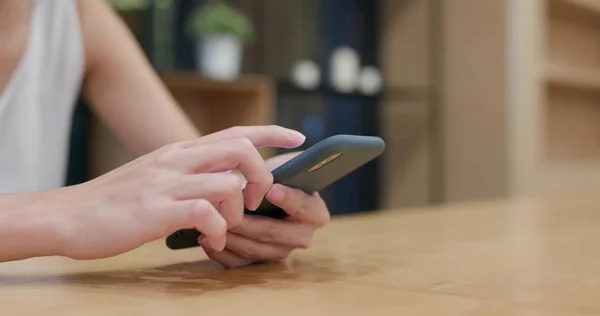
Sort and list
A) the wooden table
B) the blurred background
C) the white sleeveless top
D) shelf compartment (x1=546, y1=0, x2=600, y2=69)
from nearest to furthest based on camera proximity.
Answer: the wooden table < the white sleeveless top < the blurred background < shelf compartment (x1=546, y1=0, x2=600, y2=69)

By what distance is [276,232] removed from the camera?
2.23 feet

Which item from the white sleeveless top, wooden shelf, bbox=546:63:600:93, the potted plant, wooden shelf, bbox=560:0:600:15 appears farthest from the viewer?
wooden shelf, bbox=560:0:600:15

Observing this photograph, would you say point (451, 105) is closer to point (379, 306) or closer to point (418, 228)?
point (418, 228)

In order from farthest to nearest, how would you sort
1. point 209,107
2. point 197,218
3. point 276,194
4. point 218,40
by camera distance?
point 209,107
point 218,40
point 276,194
point 197,218

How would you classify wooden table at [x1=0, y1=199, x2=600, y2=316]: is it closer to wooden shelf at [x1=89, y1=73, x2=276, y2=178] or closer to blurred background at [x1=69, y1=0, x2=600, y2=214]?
wooden shelf at [x1=89, y1=73, x2=276, y2=178]

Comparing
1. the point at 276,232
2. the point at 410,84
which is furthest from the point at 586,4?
the point at 276,232

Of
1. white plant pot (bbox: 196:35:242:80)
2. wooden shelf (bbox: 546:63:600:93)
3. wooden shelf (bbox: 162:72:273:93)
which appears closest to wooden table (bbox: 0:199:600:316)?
wooden shelf (bbox: 162:72:273:93)

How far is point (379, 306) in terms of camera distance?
46cm

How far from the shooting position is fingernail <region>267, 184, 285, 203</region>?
2.07 ft

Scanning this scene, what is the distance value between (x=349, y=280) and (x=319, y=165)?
0.29ft

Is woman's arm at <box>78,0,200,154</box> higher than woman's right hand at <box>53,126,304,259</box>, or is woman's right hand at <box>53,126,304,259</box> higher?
woman's arm at <box>78,0,200,154</box>

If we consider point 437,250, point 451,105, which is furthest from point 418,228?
point 451,105

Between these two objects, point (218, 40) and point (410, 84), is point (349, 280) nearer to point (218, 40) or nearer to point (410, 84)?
point (218, 40)

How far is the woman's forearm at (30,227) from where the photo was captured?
Result: 56 centimetres
